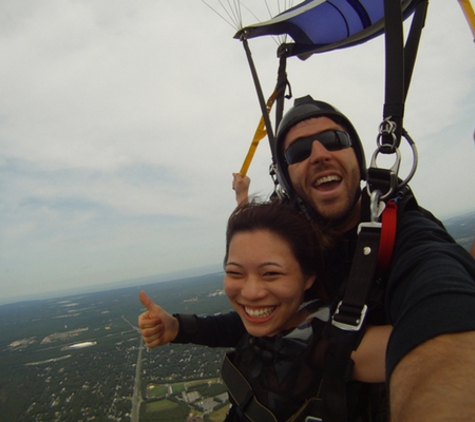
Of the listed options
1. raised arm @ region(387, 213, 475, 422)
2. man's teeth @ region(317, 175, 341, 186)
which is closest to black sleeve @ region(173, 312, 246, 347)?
man's teeth @ region(317, 175, 341, 186)

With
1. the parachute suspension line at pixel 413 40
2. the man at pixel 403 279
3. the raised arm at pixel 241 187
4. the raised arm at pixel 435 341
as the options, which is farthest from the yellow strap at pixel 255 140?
the raised arm at pixel 435 341

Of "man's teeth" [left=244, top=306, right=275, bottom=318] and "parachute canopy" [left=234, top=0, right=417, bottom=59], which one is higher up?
"parachute canopy" [left=234, top=0, right=417, bottom=59]

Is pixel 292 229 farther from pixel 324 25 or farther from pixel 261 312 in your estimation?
pixel 324 25

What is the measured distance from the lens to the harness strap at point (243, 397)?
57.4 inches

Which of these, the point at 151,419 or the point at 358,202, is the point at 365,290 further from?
the point at 151,419

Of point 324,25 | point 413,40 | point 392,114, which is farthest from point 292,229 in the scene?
point 324,25

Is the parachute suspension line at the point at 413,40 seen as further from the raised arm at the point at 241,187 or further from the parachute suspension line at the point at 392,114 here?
the raised arm at the point at 241,187

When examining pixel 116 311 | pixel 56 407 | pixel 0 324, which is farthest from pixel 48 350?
pixel 0 324

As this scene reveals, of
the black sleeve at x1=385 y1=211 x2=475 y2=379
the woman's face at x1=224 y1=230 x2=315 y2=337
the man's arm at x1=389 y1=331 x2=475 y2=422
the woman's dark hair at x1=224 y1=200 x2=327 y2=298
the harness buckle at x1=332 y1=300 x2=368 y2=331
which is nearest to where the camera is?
the man's arm at x1=389 y1=331 x2=475 y2=422

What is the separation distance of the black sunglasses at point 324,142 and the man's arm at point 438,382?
1344mm

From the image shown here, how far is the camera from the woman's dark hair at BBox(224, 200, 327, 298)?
1673mm

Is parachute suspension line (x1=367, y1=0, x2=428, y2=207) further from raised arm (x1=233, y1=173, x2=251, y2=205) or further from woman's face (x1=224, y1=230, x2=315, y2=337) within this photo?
raised arm (x1=233, y1=173, x2=251, y2=205)

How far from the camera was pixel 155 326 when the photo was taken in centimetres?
204

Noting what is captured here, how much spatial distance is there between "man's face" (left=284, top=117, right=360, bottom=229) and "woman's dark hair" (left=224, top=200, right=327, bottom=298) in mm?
148
